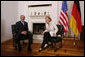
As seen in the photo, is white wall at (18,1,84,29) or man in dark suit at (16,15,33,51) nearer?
man in dark suit at (16,15,33,51)

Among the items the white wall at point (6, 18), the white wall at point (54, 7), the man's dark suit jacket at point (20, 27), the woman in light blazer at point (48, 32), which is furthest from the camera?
the white wall at point (54, 7)

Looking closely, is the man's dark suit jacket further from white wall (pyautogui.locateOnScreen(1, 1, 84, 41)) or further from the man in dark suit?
white wall (pyautogui.locateOnScreen(1, 1, 84, 41))

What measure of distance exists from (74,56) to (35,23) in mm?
2506

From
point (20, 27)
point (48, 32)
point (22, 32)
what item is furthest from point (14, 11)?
point (48, 32)

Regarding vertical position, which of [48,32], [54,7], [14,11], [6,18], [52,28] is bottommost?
[48,32]

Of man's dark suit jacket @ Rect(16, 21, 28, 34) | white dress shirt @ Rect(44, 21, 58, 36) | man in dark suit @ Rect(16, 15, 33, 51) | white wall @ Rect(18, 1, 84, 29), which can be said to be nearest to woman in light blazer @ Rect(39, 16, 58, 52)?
white dress shirt @ Rect(44, 21, 58, 36)

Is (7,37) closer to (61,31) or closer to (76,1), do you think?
(61,31)

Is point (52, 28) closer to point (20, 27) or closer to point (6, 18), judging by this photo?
point (20, 27)

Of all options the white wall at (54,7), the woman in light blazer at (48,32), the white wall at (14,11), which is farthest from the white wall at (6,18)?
the woman in light blazer at (48,32)

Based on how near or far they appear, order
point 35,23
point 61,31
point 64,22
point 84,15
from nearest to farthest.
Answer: point 61,31 < point 64,22 < point 84,15 < point 35,23

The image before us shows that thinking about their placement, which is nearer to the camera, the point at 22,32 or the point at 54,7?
the point at 22,32

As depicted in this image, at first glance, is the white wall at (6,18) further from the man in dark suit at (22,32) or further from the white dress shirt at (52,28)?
the white dress shirt at (52,28)

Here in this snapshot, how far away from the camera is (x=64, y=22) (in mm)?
3768

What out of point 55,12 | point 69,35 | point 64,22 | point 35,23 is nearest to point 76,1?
point 64,22
